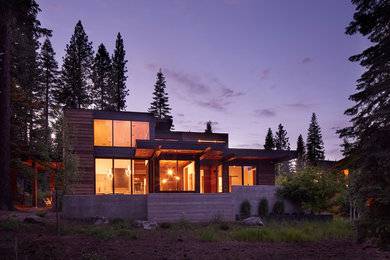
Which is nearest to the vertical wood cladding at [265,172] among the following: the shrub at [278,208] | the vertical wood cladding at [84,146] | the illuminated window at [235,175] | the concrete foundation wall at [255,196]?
the illuminated window at [235,175]

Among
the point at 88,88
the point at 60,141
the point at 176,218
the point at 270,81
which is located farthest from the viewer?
the point at 88,88

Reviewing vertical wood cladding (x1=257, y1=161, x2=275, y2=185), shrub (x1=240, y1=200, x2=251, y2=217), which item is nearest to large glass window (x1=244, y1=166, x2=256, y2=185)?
vertical wood cladding (x1=257, y1=161, x2=275, y2=185)

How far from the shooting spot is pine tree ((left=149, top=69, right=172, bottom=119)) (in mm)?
45219

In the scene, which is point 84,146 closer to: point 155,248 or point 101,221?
point 101,221

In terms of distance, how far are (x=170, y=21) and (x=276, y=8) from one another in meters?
6.58

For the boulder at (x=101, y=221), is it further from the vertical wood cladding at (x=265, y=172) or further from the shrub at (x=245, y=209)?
the vertical wood cladding at (x=265, y=172)

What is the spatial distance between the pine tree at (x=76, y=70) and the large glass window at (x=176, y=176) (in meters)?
21.8

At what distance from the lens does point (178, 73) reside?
88.7 ft

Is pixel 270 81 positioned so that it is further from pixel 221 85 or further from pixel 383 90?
pixel 383 90

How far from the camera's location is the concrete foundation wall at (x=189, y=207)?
12.9 m

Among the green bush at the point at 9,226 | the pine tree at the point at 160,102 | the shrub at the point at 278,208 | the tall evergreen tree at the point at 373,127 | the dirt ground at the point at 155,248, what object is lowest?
the shrub at the point at 278,208

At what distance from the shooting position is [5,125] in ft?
46.7

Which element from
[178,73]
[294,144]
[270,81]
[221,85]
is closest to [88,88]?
[178,73]

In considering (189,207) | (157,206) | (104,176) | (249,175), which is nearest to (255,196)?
(189,207)
